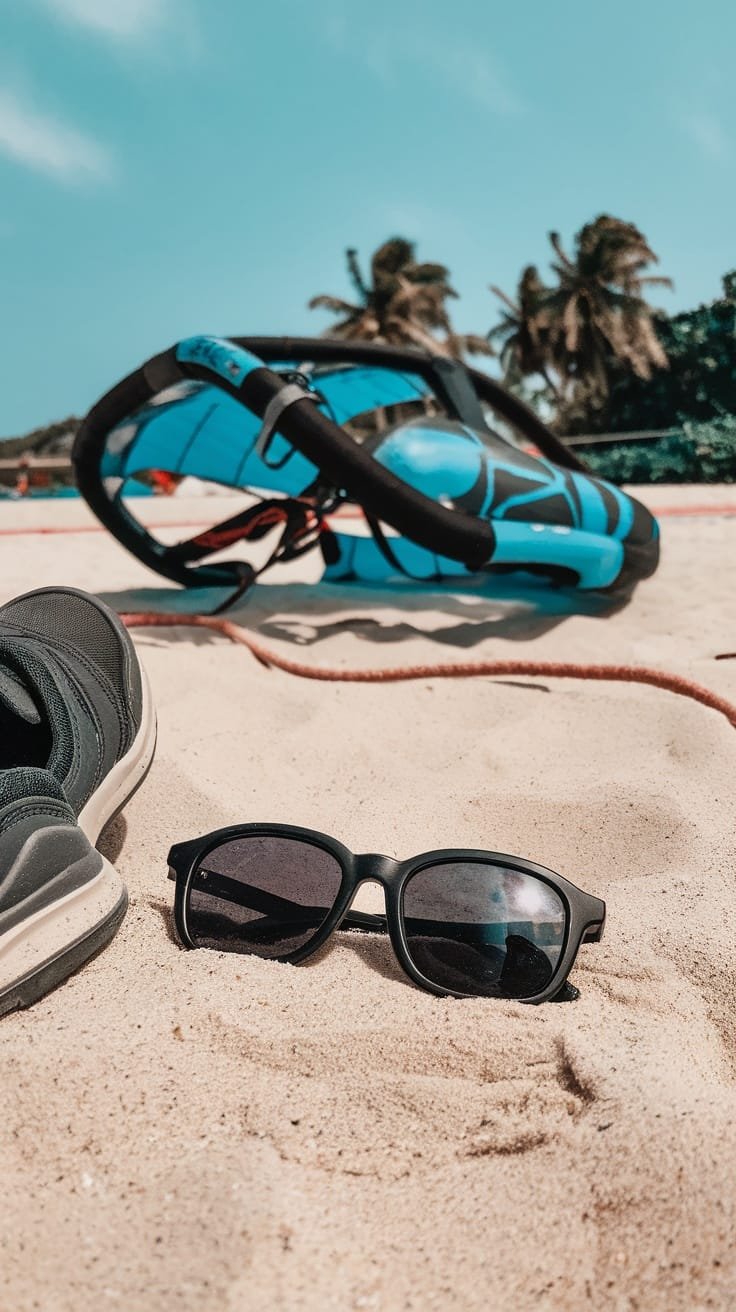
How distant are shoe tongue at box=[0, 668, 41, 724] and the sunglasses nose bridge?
1.40 ft

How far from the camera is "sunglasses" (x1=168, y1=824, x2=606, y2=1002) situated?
1.00 m

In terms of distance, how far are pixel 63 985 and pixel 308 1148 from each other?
0.34 m

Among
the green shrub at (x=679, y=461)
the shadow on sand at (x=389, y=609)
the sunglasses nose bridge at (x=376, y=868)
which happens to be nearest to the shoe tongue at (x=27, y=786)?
the sunglasses nose bridge at (x=376, y=868)

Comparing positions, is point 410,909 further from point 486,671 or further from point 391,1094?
point 486,671

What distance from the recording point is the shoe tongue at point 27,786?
0.91m

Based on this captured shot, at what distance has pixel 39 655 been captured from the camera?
112cm

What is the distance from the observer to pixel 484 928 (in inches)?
40.8

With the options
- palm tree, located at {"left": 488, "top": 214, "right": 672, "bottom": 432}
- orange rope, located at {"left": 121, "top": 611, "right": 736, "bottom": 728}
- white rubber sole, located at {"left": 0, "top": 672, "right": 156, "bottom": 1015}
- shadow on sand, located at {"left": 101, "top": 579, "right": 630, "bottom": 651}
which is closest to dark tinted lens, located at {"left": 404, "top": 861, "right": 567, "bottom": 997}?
white rubber sole, located at {"left": 0, "top": 672, "right": 156, "bottom": 1015}

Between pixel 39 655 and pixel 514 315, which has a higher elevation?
pixel 514 315

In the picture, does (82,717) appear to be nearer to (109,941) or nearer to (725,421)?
(109,941)

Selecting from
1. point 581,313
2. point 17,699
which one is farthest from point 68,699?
point 581,313

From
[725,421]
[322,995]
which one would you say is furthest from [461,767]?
[725,421]

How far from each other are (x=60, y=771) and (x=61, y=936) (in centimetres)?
22

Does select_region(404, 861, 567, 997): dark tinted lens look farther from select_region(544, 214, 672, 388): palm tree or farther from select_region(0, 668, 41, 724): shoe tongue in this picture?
select_region(544, 214, 672, 388): palm tree
